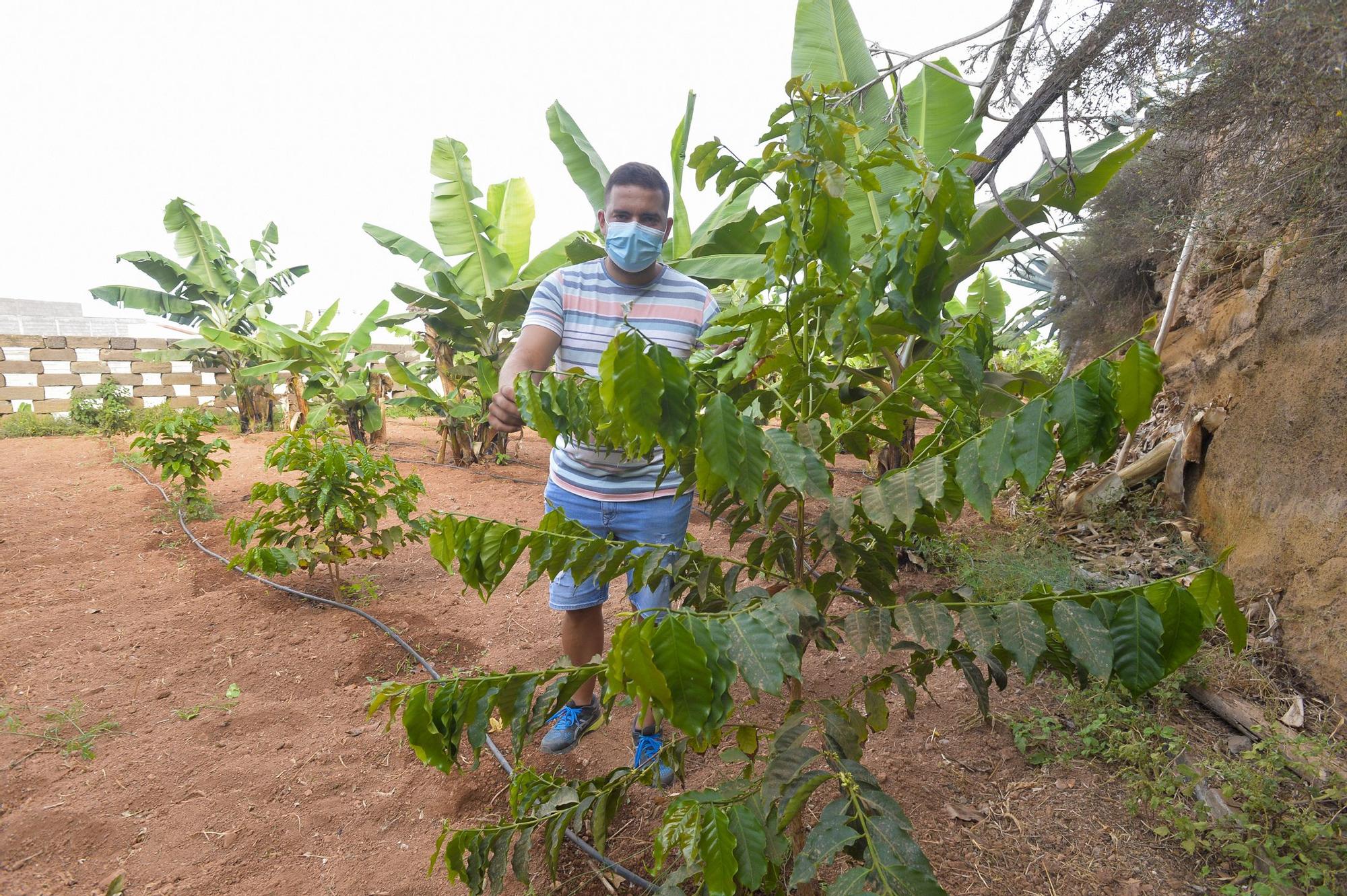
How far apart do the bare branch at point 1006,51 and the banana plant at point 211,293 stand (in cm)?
816

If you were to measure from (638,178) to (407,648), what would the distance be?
2.19 m

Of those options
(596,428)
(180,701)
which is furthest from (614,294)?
(180,701)

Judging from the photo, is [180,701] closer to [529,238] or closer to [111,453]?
[529,238]

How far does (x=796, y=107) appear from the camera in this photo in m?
1.08

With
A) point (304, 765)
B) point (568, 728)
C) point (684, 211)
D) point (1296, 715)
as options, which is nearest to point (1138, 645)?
point (568, 728)

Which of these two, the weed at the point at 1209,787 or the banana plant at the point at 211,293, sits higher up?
the banana plant at the point at 211,293

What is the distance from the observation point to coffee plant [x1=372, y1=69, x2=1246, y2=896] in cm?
89

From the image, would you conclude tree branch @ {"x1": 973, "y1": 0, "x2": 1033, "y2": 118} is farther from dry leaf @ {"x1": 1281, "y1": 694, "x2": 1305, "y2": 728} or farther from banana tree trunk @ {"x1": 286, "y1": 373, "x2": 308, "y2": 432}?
banana tree trunk @ {"x1": 286, "y1": 373, "x2": 308, "y2": 432}

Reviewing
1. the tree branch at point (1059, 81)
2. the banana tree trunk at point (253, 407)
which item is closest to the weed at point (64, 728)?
the tree branch at point (1059, 81)

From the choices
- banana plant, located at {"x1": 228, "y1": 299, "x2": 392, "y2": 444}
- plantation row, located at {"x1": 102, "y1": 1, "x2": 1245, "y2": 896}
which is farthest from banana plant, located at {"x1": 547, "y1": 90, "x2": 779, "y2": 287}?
plantation row, located at {"x1": 102, "y1": 1, "x2": 1245, "y2": 896}

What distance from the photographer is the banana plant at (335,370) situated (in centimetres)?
721

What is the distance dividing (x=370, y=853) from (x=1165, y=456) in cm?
430

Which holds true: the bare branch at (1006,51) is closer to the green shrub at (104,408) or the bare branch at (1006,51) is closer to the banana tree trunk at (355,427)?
the banana tree trunk at (355,427)

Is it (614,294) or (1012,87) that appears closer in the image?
(614,294)
